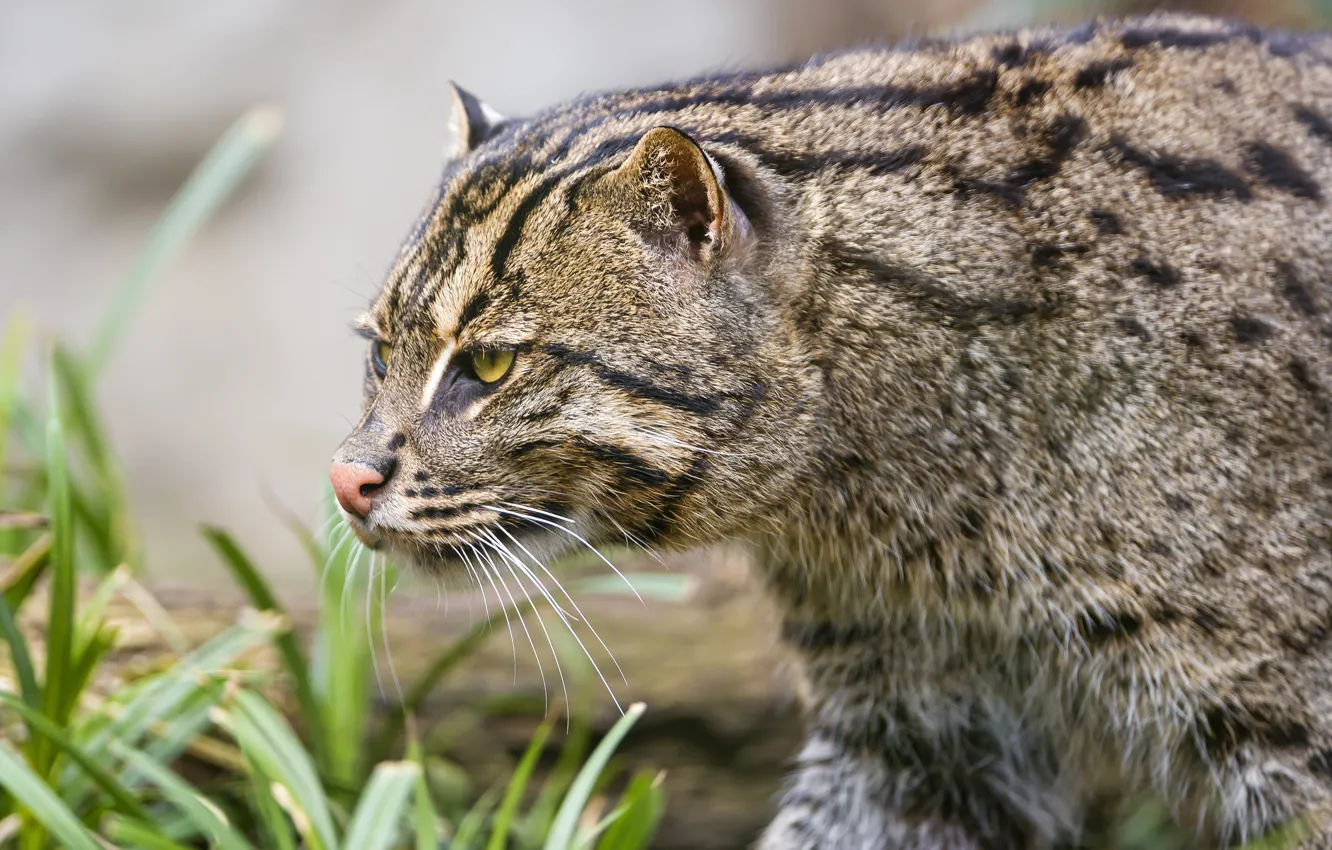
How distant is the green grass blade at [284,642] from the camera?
13.8 feet

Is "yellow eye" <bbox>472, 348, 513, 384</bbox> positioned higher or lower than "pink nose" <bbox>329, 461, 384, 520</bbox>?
higher

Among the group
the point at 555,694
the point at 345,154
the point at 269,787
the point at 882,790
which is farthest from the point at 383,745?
the point at 345,154

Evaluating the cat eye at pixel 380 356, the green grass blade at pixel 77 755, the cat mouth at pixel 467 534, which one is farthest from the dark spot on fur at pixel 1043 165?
the green grass blade at pixel 77 755

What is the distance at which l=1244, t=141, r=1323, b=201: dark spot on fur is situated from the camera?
3391mm

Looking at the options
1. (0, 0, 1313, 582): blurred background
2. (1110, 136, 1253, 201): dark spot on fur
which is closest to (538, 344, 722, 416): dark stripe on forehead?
(1110, 136, 1253, 201): dark spot on fur

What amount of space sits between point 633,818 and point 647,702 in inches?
54.4

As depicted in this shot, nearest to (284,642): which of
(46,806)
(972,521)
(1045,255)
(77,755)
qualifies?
(77,755)

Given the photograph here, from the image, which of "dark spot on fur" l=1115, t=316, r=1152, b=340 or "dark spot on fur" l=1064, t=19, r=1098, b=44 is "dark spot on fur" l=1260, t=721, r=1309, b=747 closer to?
"dark spot on fur" l=1115, t=316, r=1152, b=340

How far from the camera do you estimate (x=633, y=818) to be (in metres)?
3.60

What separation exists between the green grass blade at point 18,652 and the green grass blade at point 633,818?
1.64 metres

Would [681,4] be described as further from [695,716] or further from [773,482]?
[773,482]

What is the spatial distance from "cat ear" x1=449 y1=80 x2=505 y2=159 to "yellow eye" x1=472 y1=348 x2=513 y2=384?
807 mm

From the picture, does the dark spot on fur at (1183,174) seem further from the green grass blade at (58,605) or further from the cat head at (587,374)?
the green grass blade at (58,605)

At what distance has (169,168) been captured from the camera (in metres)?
11.1
